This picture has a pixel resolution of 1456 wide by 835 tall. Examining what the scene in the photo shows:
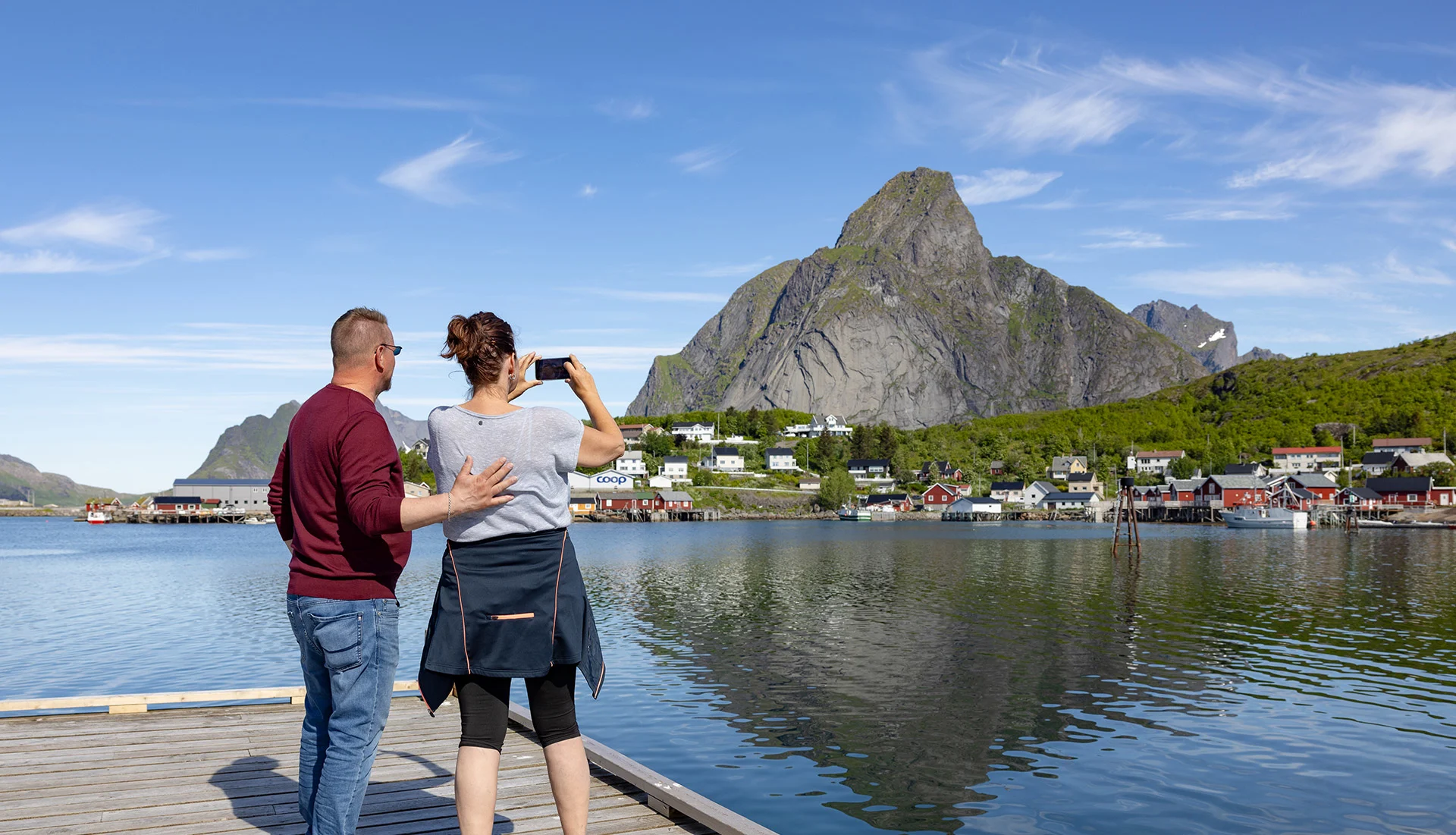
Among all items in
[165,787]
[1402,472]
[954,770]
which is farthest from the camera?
[1402,472]

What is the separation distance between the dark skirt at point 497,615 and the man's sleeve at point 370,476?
0.37 metres

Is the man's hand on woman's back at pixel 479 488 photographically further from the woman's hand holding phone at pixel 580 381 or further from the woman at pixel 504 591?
the woman's hand holding phone at pixel 580 381

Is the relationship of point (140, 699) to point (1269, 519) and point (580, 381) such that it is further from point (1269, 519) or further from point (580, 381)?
point (1269, 519)

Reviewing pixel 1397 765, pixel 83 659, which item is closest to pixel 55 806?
pixel 1397 765

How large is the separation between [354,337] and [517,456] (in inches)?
42.5

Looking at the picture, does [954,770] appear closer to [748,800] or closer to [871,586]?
[748,800]

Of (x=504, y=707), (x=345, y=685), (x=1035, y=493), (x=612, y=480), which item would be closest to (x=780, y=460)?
(x=612, y=480)

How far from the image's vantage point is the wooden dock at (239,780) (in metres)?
5.90

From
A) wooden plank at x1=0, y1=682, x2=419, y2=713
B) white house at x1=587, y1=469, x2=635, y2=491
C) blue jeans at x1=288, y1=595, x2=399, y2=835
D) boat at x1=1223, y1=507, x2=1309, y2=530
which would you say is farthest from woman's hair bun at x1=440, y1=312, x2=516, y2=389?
white house at x1=587, y1=469, x2=635, y2=491

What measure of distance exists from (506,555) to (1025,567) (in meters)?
49.8

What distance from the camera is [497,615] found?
14.6 ft

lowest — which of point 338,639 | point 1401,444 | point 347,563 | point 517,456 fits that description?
point 338,639

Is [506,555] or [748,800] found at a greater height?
[506,555]

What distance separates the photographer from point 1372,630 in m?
27.2
